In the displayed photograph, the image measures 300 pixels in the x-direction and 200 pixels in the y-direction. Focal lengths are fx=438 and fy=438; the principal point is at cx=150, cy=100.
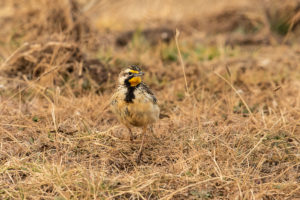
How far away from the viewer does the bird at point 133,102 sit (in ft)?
15.9

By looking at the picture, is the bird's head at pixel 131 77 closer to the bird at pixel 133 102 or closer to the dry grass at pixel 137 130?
the bird at pixel 133 102

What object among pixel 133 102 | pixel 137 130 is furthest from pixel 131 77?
pixel 137 130

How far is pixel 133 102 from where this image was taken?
484cm

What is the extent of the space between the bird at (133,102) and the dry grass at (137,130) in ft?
1.16

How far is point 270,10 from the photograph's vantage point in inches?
454

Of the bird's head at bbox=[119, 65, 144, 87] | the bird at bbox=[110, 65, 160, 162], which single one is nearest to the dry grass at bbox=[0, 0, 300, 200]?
the bird at bbox=[110, 65, 160, 162]

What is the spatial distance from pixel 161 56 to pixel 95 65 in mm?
1489

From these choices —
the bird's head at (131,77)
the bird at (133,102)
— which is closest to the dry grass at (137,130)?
the bird at (133,102)

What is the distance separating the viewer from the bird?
4.85 metres

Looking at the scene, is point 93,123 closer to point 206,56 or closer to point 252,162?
point 252,162

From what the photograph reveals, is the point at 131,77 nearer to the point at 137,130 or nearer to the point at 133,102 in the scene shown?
the point at 133,102

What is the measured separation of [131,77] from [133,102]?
341 mm

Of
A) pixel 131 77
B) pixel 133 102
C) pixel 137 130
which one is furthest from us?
pixel 137 130

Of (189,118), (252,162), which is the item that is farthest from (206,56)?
(252,162)
